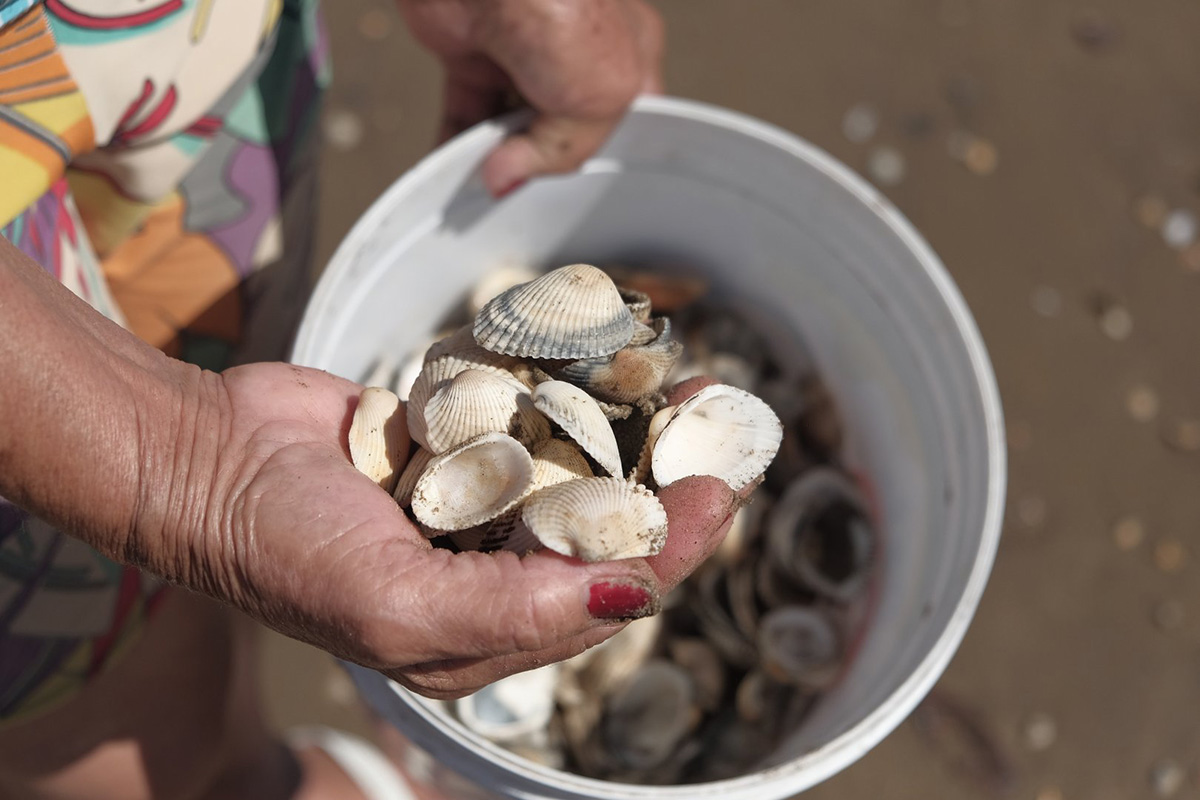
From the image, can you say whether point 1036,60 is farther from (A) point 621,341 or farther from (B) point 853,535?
(A) point 621,341

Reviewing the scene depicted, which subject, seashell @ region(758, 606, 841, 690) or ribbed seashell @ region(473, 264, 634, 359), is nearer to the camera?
ribbed seashell @ region(473, 264, 634, 359)

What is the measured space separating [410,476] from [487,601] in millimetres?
260

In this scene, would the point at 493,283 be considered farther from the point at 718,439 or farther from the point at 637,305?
the point at 718,439

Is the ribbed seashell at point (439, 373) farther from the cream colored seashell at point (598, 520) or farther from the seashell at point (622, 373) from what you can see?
the cream colored seashell at point (598, 520)

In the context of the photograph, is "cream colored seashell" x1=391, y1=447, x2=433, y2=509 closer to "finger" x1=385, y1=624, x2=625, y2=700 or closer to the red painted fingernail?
"finger" x1=385, y1=624, x2=625, y2=700

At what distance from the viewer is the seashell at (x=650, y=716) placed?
1.66 m

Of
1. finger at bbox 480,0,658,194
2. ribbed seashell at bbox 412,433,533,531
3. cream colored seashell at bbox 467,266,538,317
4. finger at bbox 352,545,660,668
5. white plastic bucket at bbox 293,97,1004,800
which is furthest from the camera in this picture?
cream colored seashell at bbox 467,266,538,317

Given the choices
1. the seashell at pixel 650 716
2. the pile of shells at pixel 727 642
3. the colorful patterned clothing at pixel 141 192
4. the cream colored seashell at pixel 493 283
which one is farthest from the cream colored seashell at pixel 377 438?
the seashell at pixel 650 716

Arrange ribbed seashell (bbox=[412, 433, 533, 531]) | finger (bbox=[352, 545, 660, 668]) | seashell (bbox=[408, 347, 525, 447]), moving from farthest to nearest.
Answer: seashell (bbox=[408, 347, 525, 447]) → ribbed seashell (bbox=[412, 433, 533, 531]) → finger (bbox=[352, 545, 660, 668])

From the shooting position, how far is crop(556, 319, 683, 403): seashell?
1160 millimetres

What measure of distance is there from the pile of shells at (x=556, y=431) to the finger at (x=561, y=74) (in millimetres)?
400

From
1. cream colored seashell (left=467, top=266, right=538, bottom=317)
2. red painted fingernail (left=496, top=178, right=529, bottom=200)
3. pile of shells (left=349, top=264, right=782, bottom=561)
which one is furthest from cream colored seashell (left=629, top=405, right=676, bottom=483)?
cream colored seashell (left=467, top=266, right=538, bottom=317)

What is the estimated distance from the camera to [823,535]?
172 cm

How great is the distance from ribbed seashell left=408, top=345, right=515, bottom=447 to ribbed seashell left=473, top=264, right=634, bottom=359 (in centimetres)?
3
